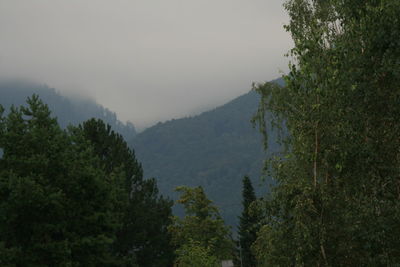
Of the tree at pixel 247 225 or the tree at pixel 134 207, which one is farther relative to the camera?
the tree at pixel 247 225

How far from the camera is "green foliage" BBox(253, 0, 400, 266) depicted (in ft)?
39.6

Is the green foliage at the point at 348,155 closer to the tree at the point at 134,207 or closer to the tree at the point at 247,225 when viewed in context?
the tree at the point at 134,207

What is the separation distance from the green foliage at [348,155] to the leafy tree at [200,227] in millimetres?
38196

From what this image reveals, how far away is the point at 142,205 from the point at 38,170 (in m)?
18.9

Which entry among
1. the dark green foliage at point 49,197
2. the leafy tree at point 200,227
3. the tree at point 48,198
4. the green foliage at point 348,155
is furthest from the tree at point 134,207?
the green foliage at point 348,155

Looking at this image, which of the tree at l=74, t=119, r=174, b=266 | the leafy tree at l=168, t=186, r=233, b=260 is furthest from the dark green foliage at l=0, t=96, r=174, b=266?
the leafy tree at l=168, t=186, r=233, b=260

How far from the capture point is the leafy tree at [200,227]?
51.8 metres

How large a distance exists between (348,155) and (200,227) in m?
41.5

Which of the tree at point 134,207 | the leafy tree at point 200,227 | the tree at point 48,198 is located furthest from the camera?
the leafy tree at point 200,227

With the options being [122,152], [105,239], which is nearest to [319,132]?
[105,239]

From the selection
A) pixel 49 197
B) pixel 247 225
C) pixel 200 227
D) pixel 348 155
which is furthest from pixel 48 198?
pixel 247 225

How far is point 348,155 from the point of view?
12555mm

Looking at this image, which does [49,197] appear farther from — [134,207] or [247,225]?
[247,225]

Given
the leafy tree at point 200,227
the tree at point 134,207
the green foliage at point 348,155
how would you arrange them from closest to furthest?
the green foliage at point 348,155 → the tree at point 134,207 → the leafy tree at point 200,227
